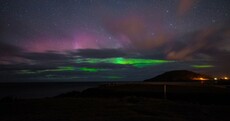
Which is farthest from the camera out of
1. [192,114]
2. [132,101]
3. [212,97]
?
[212,97]

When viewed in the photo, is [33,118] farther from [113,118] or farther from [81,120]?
[113,118]

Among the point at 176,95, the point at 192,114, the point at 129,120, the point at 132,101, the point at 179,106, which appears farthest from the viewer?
the point at 176,95

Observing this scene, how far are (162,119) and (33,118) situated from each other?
9098 millimetres

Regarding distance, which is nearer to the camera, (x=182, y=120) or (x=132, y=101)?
(x=182, y=120)

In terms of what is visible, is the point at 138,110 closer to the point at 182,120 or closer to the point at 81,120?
the point at 182,120

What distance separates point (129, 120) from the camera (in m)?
15.8

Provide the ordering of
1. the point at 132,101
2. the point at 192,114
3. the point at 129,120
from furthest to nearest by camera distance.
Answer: the point at 132,101, the point at 192,114, the point at 129,120

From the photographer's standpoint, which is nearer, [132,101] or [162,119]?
[162,119]

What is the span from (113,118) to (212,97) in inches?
1122

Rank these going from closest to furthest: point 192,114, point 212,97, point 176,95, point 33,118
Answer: point 33,118, point 192,114, point 212,97, point 176,95

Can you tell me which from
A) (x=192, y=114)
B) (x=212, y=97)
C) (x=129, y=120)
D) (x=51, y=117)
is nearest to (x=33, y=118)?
(x=51, y=117)

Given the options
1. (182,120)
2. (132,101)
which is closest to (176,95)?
(132,101)

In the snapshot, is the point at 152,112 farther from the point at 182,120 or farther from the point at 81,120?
the point at 81,120

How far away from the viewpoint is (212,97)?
39.9m
